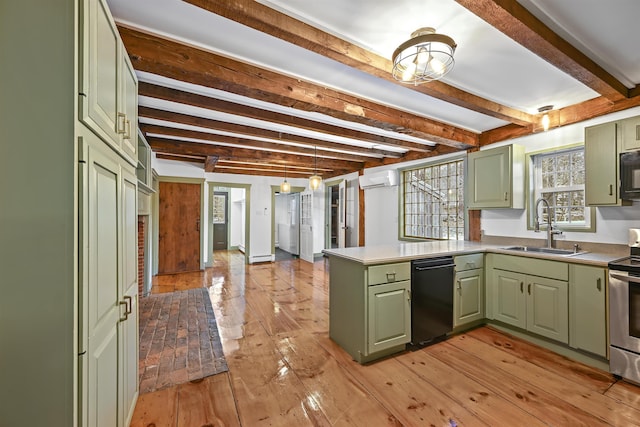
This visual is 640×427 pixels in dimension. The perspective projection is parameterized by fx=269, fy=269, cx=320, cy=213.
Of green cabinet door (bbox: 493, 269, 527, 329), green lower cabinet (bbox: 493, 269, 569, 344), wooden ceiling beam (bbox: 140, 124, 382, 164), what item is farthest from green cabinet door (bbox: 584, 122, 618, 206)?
wooden ceiling beam (bbox: 140, 124, 382, 164)

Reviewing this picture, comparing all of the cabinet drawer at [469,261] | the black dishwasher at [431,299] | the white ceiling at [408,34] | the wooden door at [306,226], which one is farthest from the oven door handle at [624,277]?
the wooden door at [306,226]

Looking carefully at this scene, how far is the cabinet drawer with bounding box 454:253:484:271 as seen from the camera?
9.41 ft

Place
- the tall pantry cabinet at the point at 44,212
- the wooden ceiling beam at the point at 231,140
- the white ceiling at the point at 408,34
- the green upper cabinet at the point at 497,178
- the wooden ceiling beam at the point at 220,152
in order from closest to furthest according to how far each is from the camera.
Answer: the tall pantry cabinet at the point at 44,212, the white ceiling at the point at 408,34, the green upper cabinet at the point at 497,178, the wooden ceiling beam at the point at 231,140, the wooden ceiling beam at the point at 220,152

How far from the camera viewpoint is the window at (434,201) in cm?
426

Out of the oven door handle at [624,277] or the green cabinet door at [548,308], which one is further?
the green cabinet door at [548,308]

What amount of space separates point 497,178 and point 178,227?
19.4 feet

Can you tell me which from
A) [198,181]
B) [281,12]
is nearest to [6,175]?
[281,12]

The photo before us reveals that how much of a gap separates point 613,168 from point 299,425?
3352 millimetres

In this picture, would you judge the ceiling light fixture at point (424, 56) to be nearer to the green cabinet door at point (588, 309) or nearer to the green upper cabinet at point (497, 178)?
the green upper cabinet at point (497, 178)

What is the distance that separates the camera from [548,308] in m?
2.56

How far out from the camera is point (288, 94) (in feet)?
7.54

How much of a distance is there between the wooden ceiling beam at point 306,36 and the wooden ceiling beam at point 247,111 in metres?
1.29

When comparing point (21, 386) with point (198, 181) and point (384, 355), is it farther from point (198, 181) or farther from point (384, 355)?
point (198, 181)

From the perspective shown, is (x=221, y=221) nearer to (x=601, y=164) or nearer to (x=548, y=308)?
(x=548, y=308)
